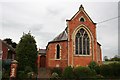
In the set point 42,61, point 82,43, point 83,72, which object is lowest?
point 83,72

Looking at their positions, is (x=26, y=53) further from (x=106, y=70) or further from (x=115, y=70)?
(x=115, y=70)

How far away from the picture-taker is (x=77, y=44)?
34.8 meters

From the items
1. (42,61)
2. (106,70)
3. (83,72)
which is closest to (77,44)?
(106,70)

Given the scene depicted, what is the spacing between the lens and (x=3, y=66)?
100 ft

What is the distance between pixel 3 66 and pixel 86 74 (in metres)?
12.3

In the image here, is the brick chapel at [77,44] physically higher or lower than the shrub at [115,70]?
higher

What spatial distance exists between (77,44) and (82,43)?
2.88ft

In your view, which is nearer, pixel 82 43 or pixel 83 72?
pixel 83 72

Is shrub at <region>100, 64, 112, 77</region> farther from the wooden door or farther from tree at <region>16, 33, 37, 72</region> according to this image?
the wooden door

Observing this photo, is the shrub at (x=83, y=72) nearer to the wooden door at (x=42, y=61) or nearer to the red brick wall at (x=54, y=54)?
the red brick wall at (x=54, y=54)

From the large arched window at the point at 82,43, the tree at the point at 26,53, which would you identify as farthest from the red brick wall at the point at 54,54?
the tree at the point at 26,53

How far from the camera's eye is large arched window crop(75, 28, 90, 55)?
3466 cm

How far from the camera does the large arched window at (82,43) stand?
34.7m

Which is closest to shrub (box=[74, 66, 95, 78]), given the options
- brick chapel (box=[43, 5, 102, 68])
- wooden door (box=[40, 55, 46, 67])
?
brick chapel (box=[43, 5, 102, 68])
